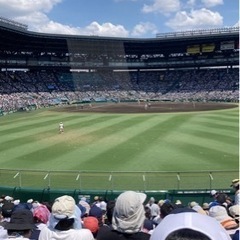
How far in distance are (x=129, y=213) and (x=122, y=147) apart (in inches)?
1029

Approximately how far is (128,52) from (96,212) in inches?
4058

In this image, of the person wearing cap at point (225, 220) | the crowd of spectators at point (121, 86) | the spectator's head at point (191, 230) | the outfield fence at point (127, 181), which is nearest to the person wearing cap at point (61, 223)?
the spectator's head at point (191, 230)

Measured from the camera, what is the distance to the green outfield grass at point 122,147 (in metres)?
24.1

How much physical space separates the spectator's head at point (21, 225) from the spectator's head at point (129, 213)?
1.54 metres

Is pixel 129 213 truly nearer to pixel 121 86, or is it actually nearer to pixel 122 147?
pixel 122 147

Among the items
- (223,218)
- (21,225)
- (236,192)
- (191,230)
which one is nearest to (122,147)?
(236,192)

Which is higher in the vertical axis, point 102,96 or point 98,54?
point 98,54

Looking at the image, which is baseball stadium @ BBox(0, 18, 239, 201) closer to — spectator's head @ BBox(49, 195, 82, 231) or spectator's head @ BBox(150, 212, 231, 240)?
spectator's head @ BBox(49, 195, 82, 231)

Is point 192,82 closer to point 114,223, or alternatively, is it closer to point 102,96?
point 102,96

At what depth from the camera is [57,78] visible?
10706 cm

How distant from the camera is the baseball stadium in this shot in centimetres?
2034

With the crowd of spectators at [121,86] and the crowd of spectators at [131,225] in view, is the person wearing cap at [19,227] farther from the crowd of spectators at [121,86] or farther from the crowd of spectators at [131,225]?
the crowd of spectators at [121,86]

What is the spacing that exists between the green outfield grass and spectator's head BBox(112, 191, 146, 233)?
17456 millimetres

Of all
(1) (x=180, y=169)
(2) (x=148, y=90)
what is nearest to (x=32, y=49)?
(2) (x=148, y=90)
